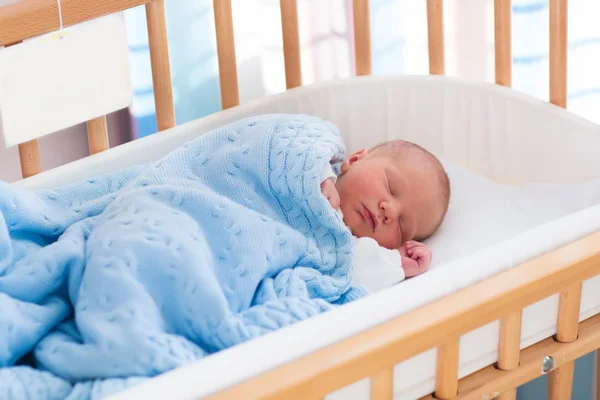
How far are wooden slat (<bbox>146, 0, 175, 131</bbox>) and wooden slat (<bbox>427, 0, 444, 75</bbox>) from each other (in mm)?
430

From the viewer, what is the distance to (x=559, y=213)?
136 cm

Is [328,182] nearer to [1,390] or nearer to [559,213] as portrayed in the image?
[559,213]

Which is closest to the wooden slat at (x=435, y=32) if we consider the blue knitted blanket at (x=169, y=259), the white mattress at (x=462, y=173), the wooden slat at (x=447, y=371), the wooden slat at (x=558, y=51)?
the white mattress at (x=462, y=173)

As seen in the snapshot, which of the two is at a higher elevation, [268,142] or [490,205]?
[268,142]

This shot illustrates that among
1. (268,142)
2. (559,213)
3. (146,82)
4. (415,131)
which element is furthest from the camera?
(146,82)

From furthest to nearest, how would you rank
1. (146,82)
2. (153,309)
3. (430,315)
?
(146,82) → (153,309) → (430,315)

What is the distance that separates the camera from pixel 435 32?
152 centimetres

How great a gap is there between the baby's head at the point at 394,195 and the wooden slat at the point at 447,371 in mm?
391

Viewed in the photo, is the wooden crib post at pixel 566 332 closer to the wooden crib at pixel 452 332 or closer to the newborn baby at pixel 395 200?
the wooden crib at pixel 452 332

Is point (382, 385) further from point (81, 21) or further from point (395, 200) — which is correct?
point (81, 21)

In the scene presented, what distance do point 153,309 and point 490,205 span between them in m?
Answer: 0.65

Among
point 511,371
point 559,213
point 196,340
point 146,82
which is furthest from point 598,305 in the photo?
point 146,82

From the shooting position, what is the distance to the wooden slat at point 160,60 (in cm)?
141

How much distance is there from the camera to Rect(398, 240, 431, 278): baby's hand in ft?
4.16
